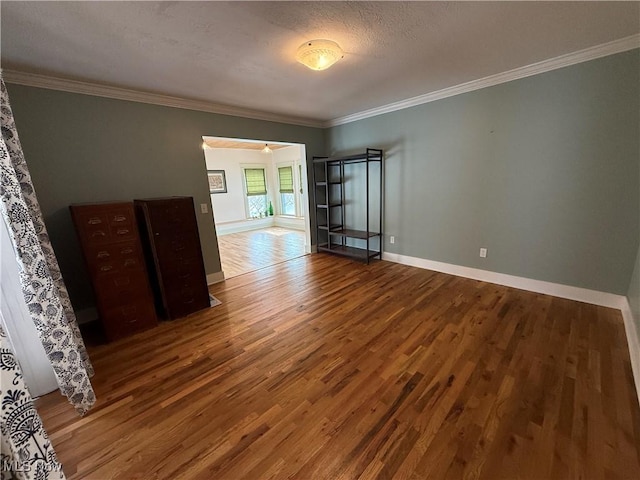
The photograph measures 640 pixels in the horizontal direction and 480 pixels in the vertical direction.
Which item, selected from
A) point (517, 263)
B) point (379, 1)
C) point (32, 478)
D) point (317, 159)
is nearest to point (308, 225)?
point (317, 159)

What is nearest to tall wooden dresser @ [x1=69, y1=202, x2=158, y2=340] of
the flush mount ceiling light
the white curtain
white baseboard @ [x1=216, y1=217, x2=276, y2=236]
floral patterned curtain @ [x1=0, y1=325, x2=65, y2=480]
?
the white curtain

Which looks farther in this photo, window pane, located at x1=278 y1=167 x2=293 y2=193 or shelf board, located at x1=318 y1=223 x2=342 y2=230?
window pane, located at x1=278 y1=167 x2=293 y2=193

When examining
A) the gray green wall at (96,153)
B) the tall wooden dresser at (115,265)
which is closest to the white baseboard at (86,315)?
the gray green wall at (96,153)

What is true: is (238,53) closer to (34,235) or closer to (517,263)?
(34,235)

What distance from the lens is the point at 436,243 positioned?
3.71 meters

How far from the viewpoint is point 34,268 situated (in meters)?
1.54

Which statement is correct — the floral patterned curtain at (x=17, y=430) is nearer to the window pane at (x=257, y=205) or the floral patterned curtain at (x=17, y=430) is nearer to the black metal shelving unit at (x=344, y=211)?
the black metal shelving unit at (x=344, y=211)

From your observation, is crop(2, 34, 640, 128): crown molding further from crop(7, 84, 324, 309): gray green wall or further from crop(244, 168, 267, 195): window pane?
crop(244, 168, 267, 195): window pane

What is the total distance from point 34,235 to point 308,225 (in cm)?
364

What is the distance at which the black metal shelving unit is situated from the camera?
4207mm

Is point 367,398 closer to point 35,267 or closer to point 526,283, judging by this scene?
point 35,267

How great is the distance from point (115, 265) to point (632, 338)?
4280 mm

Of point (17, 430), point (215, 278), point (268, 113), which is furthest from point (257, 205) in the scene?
point (17, 430)

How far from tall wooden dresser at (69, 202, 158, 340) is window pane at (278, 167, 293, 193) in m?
5.59
